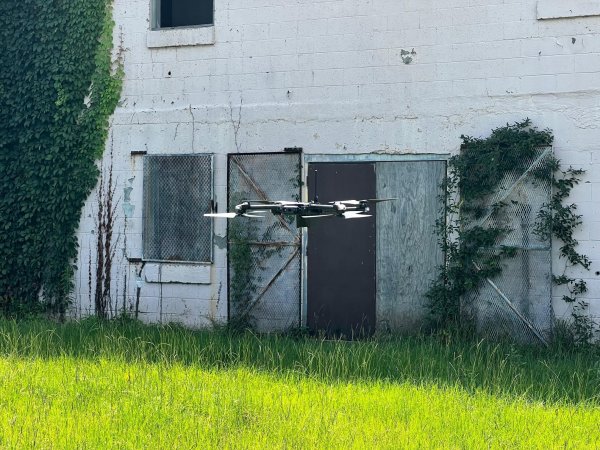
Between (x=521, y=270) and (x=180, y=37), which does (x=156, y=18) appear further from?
(x=521, y=270)

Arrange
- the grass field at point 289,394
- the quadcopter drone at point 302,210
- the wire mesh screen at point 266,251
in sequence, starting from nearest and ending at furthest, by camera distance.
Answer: the grass field at point 289,394 → the quadcopter drone at point 302,210 → the wire mesh screen at point 266,251

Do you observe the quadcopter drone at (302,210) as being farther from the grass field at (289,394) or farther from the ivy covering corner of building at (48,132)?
the ivy covering corner of building at (48,132)

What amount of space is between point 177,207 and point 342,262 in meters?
2.55

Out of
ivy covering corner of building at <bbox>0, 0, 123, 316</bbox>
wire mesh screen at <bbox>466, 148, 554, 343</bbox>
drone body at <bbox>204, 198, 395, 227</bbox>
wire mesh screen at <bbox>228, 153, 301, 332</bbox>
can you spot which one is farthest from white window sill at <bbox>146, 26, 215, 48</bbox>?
drone body at <bbox>204, 198, 395, 227</bbox>

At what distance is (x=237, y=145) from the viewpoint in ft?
41.9

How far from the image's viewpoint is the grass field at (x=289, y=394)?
683 cm

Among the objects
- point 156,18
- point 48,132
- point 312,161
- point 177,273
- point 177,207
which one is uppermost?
point 156,18

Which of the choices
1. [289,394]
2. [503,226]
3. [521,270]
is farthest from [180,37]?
[289,394]

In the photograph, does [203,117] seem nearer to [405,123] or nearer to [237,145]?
[237,145]

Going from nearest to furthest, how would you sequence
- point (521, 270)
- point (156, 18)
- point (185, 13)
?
point (521, 270), point (156, 18), point (185, 13)

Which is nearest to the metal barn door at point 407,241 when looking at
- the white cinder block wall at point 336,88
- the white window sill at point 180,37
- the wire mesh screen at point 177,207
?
the white cinder block wall at point 336,88

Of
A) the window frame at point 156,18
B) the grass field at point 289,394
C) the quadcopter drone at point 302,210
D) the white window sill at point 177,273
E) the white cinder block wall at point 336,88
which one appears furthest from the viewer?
the window frame at point 156,18

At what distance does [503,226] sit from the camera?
37.3 feet

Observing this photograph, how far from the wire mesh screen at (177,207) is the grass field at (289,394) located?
2071 mm
